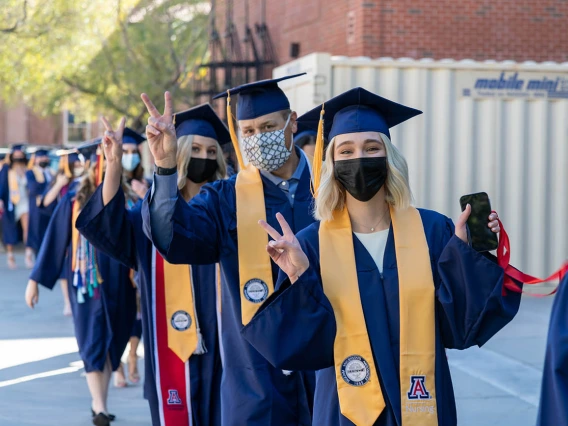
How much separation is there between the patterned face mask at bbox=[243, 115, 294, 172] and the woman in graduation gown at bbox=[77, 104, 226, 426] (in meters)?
0.66

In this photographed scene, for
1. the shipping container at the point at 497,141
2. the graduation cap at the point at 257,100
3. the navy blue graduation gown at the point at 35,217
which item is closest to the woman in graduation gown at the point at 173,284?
the graduation cap at the point at 257,100

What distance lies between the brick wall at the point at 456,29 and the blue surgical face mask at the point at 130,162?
7.08 m

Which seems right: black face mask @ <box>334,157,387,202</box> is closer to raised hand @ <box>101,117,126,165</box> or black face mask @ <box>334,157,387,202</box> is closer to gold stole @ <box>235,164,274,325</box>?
gold stole @ <box>235,164,274,325</box>

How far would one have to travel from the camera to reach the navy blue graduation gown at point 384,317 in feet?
10.9

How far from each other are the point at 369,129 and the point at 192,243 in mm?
Result: 904

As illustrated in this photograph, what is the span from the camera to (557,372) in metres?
2.78

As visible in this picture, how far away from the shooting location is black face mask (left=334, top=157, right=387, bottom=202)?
3613 millimetres

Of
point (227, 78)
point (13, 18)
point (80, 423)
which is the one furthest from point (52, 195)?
point (13, 18)

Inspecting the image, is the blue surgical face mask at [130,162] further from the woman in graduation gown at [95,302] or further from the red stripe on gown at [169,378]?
the red stripe on gown at [169,378]

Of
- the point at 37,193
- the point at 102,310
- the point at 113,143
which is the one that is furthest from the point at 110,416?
the point at 37,193

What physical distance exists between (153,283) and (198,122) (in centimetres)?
92

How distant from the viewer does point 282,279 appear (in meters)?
3.50

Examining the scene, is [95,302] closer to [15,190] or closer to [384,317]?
[384,317]

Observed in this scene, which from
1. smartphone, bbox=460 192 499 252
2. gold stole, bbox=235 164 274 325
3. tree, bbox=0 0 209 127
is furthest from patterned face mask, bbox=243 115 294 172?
tree, bbox=0 0 209 127
